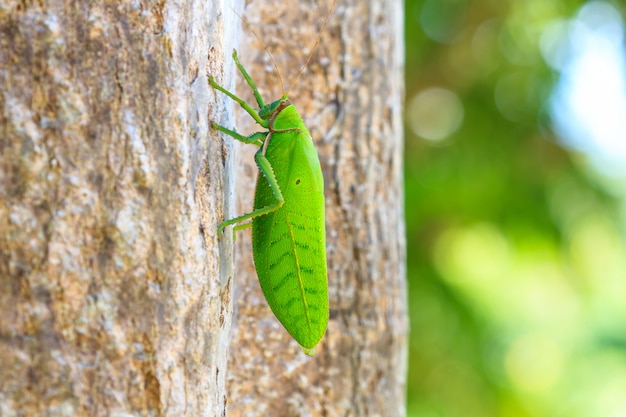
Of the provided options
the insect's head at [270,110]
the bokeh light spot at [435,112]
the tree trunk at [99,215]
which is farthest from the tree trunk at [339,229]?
the bokeh light spot at [435,112]

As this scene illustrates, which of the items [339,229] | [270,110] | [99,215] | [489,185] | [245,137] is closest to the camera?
[99,215]

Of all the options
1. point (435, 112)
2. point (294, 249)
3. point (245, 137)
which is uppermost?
point (435, 112)

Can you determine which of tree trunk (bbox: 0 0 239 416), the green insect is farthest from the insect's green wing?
tree trunk (bbox: 0 0 239 416)

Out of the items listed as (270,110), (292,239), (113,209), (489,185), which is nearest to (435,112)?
(489,185)

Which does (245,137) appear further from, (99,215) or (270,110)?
(99,215)

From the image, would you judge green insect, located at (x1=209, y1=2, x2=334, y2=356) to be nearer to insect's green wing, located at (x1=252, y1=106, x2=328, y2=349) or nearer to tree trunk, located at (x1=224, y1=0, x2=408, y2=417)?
insect's green wing, located at (x1=252, y1=106, x2=328, y2=349)

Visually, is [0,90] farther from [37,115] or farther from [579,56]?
[579,56]
